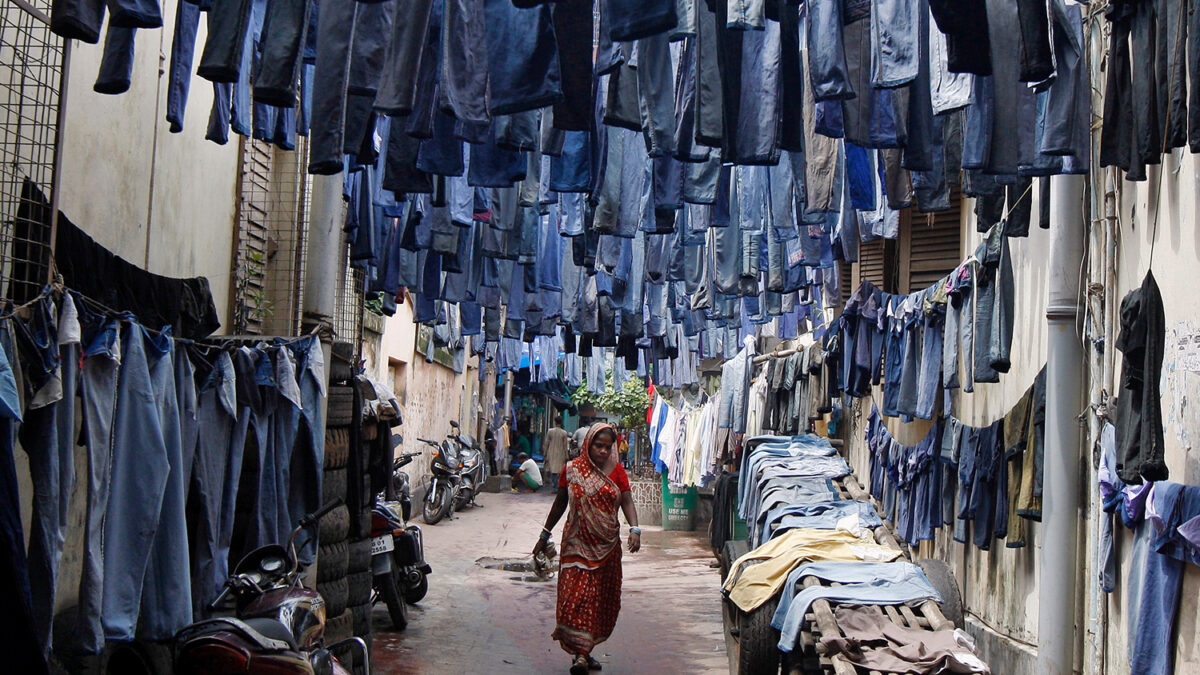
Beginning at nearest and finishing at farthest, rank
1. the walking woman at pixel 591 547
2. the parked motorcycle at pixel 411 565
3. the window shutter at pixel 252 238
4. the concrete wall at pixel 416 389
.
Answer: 1. the walking woman at pixel 591 547
2. the window shutter at pixel 252 238
3. the parked motorcycle at pixel 411 565
4. the concrete wall at pixel 416 389

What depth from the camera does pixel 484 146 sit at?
17.4ft

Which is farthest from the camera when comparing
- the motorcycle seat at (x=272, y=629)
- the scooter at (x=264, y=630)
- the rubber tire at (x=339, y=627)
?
the rubber tire at (x=339, y=627)

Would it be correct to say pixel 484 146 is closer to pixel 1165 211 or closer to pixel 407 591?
pixel 1165 211

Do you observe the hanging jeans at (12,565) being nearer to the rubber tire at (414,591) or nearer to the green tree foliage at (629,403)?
the rubber tire at (414,591)

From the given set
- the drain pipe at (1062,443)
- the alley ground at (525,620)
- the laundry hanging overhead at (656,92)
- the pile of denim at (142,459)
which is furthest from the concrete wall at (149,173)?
the drain pipe at (1062,443)

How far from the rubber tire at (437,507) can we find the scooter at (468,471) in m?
0.93

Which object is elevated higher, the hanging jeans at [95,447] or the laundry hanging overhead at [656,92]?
the laundry hanging overhead at [656,92]

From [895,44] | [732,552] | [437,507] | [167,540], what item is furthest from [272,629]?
[437,507]

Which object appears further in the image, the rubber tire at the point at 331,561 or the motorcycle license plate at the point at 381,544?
the motorcycle license plate at the point at 381,544

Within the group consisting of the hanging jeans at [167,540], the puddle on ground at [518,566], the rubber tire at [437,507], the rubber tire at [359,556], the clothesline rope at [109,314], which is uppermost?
the clothesline rope at [109,314]

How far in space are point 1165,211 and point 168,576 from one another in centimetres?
495

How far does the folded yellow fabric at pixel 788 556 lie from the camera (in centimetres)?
654

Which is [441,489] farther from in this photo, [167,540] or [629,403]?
[167,540]

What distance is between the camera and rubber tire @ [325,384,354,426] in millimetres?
7199
